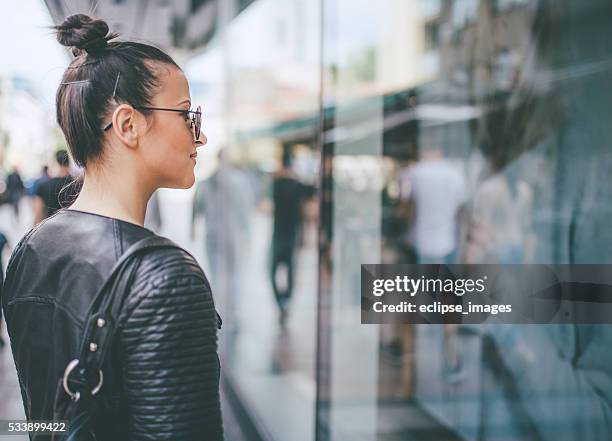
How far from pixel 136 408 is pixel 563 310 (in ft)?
7.50

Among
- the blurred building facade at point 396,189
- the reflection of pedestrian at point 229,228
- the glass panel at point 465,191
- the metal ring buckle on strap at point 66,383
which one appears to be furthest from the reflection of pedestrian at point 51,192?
the reflection of pedestrian at point 229,228

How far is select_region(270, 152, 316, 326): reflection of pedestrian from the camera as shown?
5.18 meters

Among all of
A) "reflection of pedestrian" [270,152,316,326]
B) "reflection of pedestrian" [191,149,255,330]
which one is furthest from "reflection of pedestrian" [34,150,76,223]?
"reflection of pedestrian" [270,152,316,326]

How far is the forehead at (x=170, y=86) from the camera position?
1.23 m

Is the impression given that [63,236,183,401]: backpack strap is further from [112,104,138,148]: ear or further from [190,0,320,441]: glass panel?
[190,0,320,441]: glass panel

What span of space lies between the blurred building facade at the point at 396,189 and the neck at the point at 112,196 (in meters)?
1.57

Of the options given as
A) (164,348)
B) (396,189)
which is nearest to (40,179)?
(164,348)

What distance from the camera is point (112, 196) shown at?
4.07 feet

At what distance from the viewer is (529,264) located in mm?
3223

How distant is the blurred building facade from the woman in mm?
1535

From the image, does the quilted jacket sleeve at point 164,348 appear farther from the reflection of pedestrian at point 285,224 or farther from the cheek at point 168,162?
the reflection of pedestrian at point 285,224

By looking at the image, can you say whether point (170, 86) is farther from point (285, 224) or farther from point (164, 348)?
point (285, 224)

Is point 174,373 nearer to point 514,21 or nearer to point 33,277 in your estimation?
point 33,277

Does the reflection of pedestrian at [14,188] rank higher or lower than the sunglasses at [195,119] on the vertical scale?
higher
